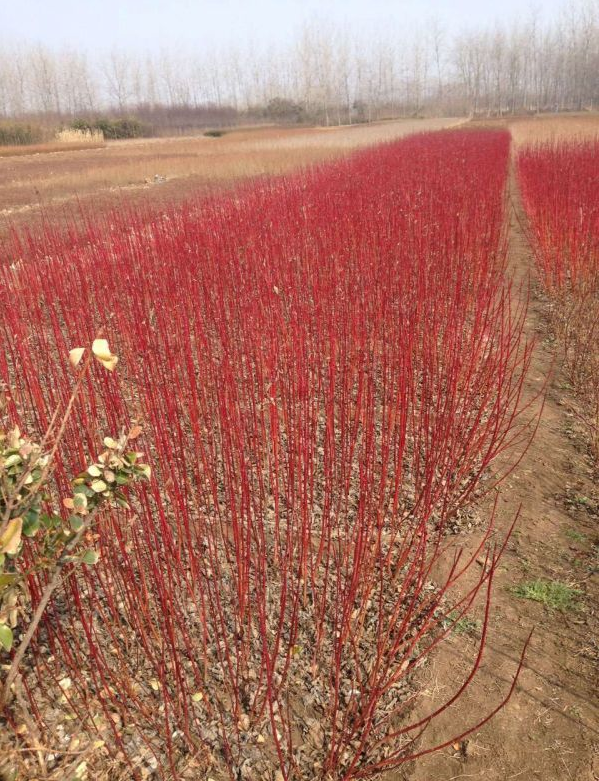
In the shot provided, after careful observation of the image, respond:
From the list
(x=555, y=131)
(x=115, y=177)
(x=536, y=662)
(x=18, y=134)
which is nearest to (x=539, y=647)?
(x=536, y=662)

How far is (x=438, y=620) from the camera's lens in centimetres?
195

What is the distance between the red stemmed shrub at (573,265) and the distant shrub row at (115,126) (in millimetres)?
32108

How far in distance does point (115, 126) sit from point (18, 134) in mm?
7613

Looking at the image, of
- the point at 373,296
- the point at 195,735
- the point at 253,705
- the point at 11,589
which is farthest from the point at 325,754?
the point at 373,296

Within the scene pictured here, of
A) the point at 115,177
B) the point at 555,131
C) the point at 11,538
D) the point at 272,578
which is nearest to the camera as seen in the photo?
the point at 11,538

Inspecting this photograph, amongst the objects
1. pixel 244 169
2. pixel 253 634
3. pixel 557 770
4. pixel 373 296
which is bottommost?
pixel 557 770

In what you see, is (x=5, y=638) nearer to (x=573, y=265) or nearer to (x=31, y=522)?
(x=31, y=522)

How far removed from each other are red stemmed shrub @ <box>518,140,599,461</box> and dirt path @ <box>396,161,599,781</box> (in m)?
0.54

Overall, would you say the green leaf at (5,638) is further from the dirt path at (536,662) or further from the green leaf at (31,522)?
the dirt path at (536,662)

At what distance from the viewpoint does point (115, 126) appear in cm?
3403

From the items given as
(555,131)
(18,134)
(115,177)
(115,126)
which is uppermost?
(115,126)

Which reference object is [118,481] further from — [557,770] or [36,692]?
[557,770]

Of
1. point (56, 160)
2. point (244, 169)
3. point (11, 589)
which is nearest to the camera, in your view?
point (11, 589)

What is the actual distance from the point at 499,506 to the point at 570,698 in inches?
39.4
